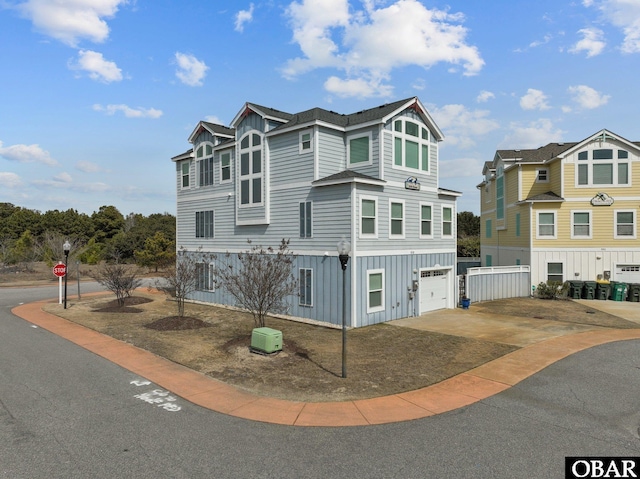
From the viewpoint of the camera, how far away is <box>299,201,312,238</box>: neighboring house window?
712 inches

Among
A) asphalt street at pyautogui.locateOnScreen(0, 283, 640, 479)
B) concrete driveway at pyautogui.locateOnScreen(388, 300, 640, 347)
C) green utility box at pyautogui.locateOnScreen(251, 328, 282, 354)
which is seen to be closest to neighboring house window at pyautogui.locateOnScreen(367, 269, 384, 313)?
concrete driveway at pyautogui.locateOnScreen(388, 300, 640, 347)

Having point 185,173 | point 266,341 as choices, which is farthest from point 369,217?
Answer: point 185,173

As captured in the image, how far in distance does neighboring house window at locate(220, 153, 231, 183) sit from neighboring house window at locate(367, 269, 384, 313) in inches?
406

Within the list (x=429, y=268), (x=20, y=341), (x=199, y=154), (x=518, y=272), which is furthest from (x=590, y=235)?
(x=20, y=341)

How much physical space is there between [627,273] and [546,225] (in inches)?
214

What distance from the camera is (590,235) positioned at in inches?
993

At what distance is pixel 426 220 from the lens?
66.6ft

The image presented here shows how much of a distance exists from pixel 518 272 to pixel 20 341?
26.2 m

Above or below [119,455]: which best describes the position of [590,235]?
above

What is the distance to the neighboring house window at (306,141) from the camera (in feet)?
59.1

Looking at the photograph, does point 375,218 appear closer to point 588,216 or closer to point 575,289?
point 575,289

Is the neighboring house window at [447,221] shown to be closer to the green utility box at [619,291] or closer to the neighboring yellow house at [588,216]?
the neighboring yellow house at [588,216]

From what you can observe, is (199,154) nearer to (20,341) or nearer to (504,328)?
(20,341)

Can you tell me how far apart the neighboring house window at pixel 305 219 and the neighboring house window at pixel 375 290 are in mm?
3397
